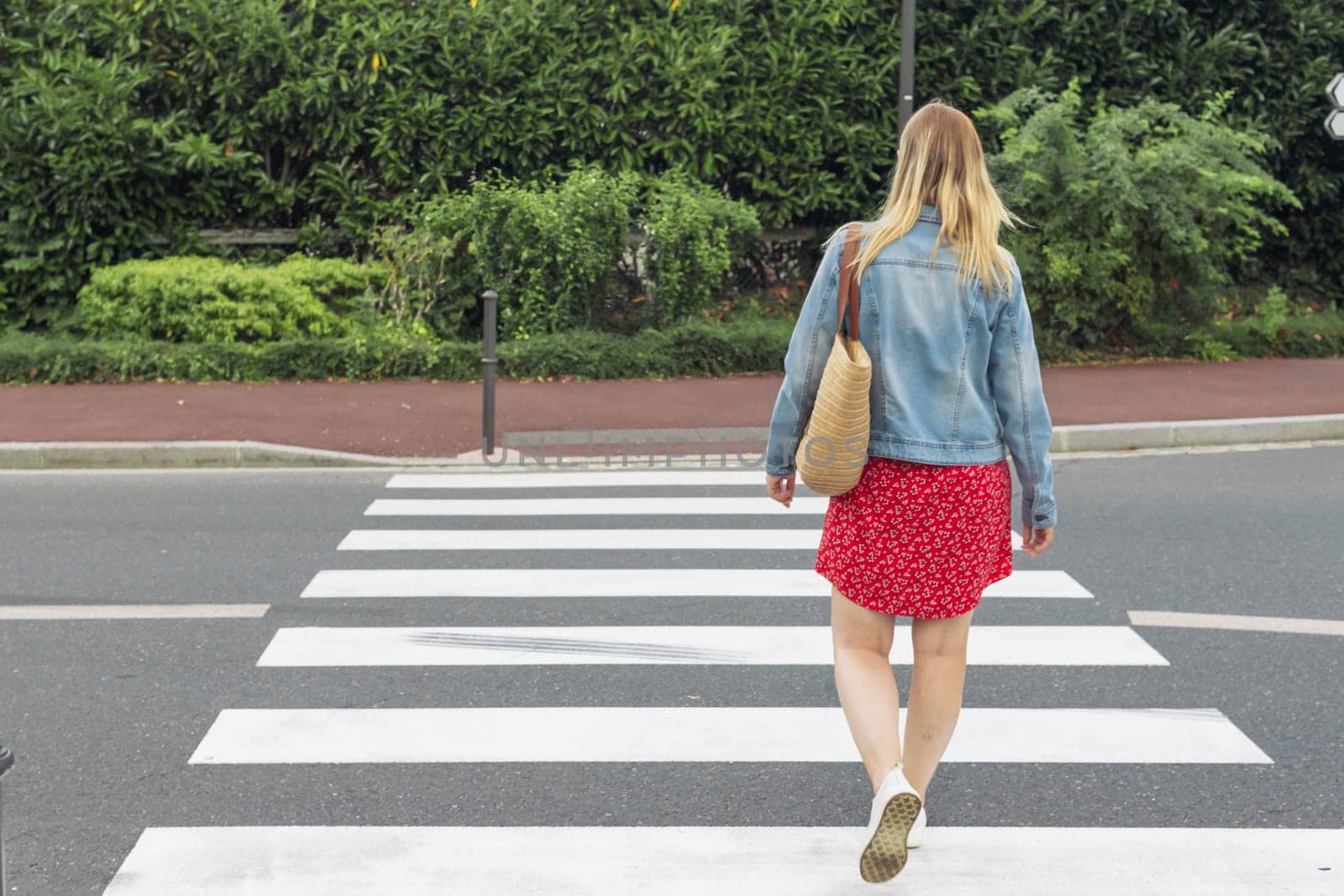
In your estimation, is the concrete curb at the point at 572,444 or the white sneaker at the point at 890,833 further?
the concrete curb at the point at 572,444

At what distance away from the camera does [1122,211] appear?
14.6m

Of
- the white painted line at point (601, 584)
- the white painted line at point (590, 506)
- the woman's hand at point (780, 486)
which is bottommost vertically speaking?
the white painted line at point (590, 506)

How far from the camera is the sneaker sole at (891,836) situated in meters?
3.85

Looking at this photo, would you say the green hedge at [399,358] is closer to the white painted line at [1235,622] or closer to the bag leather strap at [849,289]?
the white painted line at [1235,622]

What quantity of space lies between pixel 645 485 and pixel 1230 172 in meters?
7.62

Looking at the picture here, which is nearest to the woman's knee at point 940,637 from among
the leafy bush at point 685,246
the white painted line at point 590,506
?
the white painted line at point 590,506

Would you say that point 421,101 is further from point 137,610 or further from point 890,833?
point 890,833

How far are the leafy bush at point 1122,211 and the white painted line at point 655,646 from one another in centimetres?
872

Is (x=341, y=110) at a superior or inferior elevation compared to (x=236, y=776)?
superior

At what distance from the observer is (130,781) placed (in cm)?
479

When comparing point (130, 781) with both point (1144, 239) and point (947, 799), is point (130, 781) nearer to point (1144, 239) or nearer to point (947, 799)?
point (947, 799)

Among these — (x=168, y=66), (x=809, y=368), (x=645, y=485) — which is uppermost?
(x=168, y=66)

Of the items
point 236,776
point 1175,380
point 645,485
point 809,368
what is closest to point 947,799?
point 809,368

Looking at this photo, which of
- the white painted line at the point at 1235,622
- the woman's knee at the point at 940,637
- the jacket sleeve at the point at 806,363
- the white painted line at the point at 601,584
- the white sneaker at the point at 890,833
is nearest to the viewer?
the white sneaker at the point at 890,833
